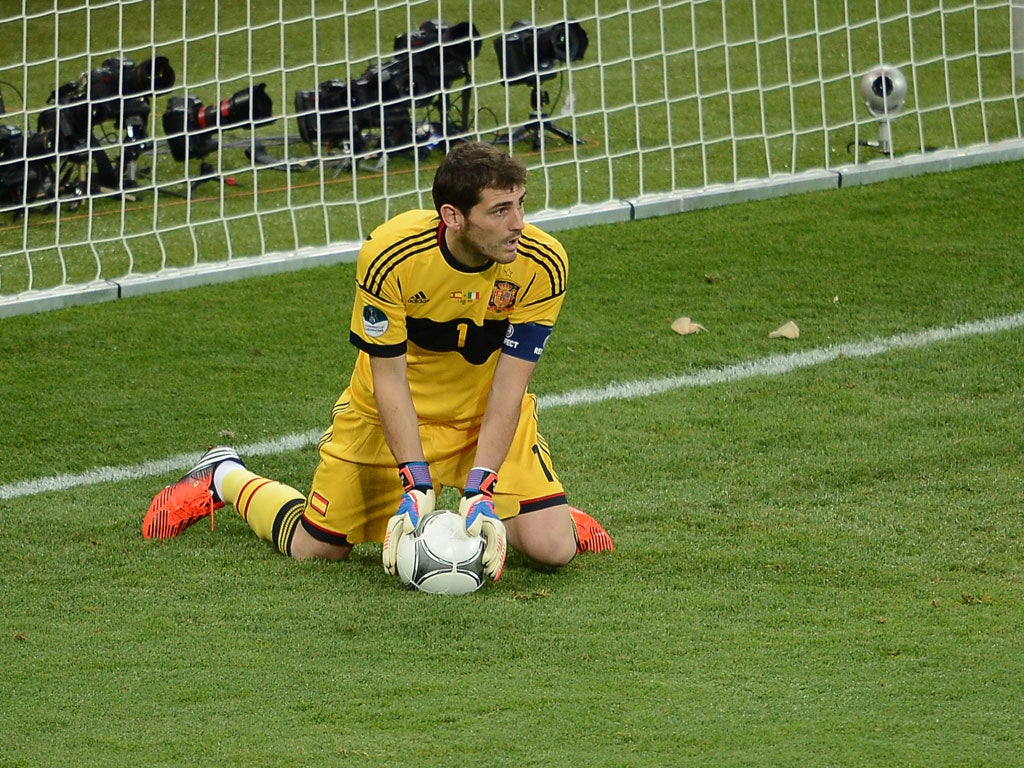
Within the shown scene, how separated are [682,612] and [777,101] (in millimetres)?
6215

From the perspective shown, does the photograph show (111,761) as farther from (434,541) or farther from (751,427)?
(751,427)

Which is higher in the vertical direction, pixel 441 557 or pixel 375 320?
pixel 375 320

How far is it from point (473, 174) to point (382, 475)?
3.42 ft

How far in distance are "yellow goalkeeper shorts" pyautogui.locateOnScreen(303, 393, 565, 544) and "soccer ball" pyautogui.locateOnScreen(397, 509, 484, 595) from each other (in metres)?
0.31

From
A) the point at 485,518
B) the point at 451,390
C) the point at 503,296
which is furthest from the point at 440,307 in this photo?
the point at 485,518

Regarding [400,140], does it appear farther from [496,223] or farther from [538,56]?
[496,223]

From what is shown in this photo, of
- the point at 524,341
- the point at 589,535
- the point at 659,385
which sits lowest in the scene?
the point at 659,385

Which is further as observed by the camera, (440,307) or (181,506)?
(181,506)

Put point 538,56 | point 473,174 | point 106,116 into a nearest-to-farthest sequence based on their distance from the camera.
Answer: point 473,174 < point 106,116 < point 538,56

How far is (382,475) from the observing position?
4367 millimetres

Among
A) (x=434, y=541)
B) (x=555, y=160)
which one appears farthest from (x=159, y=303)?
(x=434, y=541)

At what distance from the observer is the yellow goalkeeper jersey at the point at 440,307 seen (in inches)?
159

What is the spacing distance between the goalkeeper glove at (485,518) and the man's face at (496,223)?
0.60m

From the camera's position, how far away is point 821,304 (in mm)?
6598
